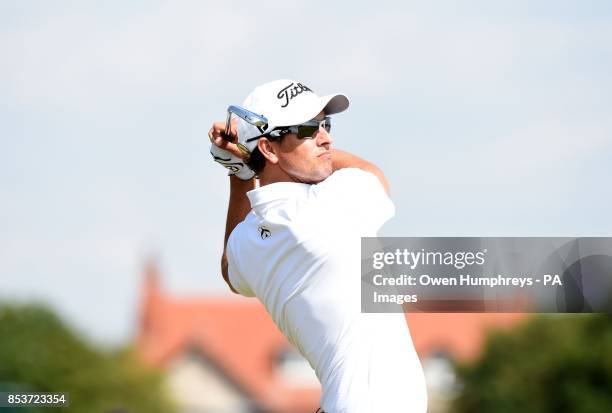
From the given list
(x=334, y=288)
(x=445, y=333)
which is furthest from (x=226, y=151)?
(x=445, y=333)

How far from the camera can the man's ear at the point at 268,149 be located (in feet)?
21.6

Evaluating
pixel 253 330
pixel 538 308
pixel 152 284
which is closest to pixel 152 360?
pixel 253 330

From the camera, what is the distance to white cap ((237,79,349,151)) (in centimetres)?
650

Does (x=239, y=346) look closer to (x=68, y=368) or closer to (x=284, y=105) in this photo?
(x=68, y=368)

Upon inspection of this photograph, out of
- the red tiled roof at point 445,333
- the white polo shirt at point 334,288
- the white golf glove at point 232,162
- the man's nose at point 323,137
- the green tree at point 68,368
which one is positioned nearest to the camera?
the white polo shirt at point 334,288

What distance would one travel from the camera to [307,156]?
6.52m

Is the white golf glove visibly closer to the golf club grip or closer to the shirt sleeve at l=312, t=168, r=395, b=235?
the golf club grip

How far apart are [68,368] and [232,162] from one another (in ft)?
218

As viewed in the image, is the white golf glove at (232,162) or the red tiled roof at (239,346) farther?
the red tiled roof at (239,346)

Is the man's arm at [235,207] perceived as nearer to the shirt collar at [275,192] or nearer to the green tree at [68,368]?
the shirt collar at [275,192]

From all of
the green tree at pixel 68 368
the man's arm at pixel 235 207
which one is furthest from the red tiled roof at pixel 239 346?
the man's arm at pixel 235 207

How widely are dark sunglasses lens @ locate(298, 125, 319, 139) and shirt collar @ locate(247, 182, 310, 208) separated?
0.81ft

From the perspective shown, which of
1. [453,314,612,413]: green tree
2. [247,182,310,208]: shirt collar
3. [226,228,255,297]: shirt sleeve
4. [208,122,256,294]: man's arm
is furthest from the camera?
[453,314,612,413]: green tree

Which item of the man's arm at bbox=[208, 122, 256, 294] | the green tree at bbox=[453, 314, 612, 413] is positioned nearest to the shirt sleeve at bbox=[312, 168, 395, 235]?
the man's arm at bbox=[208, 122, 256, 294]
